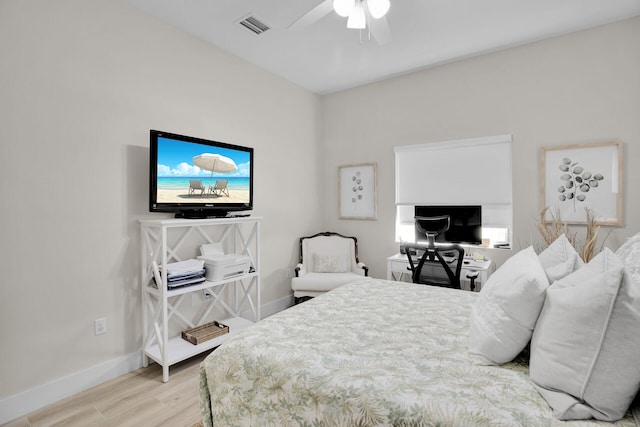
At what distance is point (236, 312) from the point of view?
3.33 m

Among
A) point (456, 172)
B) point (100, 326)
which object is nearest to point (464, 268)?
point (456, 172)

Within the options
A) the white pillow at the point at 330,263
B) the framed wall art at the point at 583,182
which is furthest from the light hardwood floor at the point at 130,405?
the framed wall art at the point at 583,182

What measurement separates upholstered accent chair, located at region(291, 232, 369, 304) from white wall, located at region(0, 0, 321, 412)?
5.57 ft

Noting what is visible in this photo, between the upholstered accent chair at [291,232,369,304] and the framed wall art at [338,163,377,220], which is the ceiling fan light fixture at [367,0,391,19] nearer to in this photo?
the framed wall art at [338,163,377,220]

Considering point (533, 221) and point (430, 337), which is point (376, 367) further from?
point (533, 221)

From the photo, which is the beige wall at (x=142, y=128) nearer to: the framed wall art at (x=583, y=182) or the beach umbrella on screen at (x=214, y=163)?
the framed wall art at (x=583, y=182)

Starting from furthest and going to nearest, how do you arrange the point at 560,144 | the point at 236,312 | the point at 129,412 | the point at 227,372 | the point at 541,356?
the point at 236,312 → the point at 560,144 → the point at 129,412 → the point at 227,372 → the point at 541,356

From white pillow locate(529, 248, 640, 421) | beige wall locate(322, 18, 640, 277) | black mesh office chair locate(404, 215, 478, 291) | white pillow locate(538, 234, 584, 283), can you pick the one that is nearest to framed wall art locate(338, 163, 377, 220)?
beige wall locate(322, 18, 640, 277)

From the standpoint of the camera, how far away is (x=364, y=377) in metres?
1.17

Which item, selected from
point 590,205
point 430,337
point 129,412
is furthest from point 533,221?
point 129,412

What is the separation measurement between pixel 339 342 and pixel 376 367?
0.87ft

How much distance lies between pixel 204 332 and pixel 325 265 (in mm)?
1604

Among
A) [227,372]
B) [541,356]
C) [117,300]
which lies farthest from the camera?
[117,300]

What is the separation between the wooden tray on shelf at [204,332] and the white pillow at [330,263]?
4.55 ft
